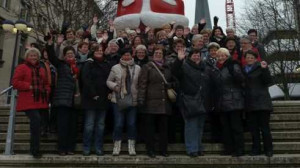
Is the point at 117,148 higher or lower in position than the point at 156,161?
higher

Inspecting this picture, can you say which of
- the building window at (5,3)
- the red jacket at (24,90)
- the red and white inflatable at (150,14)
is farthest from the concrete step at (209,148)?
the building window at (5,3)

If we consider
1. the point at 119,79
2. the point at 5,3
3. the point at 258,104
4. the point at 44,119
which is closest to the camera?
the point at 258,104

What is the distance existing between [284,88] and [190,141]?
57.3ft

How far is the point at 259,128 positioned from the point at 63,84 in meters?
3.37

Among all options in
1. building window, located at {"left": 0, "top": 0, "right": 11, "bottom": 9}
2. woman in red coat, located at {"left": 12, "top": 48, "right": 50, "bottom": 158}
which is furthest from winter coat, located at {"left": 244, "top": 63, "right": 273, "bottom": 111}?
building window, located at {"left": 0, "top": 0, "right": 11, "bottom": 9}

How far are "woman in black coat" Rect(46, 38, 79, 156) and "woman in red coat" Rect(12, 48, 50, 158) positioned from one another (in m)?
0.25

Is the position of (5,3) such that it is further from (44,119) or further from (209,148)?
(209,148)

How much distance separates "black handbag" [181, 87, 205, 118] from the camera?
577cm

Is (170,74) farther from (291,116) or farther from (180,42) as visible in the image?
(291,116)

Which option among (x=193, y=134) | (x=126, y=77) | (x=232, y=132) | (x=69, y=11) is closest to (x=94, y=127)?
(x=126, y=77)

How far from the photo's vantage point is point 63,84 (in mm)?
6125

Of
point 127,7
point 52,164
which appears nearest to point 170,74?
point 52,164

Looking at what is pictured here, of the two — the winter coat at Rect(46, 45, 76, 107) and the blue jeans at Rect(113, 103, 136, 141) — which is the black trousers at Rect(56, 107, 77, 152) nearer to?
the winter coat at Rect(46, 45, 76, 107)

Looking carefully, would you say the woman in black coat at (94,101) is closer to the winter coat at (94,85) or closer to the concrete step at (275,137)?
the winter coat at (94,85)
